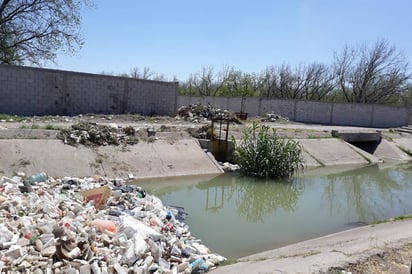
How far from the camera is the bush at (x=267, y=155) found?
43.2 ft

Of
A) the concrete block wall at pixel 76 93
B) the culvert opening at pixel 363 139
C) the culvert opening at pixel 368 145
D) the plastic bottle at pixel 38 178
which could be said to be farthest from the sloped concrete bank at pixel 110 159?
the culvert opening at pixel 368 145

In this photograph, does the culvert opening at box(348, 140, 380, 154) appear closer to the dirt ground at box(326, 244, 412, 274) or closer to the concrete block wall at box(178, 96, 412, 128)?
the concrete block wall at box(178, 96, 412, 128)

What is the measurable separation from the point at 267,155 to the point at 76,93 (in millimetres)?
10284

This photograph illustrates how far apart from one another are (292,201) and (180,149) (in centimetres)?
454

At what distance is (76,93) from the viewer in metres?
18.7

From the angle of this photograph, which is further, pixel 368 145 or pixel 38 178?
pixel 368 145

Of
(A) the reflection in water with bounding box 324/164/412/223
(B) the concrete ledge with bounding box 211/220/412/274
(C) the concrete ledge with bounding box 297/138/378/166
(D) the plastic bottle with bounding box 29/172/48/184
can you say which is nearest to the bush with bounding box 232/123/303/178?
(A) the reflection in water with bounding box 324/164/412/223

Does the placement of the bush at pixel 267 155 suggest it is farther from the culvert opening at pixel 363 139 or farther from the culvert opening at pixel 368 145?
the culvert opening at pixel 368 145

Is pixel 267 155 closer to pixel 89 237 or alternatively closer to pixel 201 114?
pixel 89 237

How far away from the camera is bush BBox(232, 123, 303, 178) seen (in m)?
13.2

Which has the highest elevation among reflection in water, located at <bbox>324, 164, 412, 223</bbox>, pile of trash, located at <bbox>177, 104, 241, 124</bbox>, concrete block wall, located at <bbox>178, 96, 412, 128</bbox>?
concrete block wall, located at <bbox>178, 96, 412, 128</bbox>

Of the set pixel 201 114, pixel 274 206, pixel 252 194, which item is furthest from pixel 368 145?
pixel 274 206

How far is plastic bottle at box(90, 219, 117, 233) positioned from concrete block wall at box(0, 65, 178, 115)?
1333 centimetres

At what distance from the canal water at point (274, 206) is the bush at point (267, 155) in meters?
0.41
